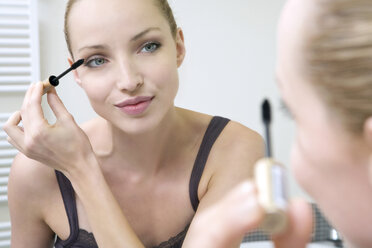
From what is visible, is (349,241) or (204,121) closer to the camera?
(349,241)

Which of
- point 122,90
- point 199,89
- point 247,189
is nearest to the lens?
point 247,189

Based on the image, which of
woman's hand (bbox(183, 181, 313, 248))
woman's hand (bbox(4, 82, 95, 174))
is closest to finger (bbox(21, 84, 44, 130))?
woman's hand (bbox(4, 82, 95, 174))

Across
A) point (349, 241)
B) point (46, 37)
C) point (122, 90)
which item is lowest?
point (349, 241)

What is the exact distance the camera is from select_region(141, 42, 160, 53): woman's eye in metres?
0.97

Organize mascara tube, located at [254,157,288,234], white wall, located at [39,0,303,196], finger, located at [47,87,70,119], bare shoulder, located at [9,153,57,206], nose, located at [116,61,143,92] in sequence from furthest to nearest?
white wall, located at [39,0,303,196] → bare shoulder, located at [9,153,57,206] → finger, located at [47,87,70,119] → nose, located at [116,61,143,92] → mascara tube, located at [254,157,288,234]

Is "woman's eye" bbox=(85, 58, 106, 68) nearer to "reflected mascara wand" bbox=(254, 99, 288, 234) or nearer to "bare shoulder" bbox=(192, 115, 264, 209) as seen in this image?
"bare shoulder" bbox=(192, 115, 264, 209)

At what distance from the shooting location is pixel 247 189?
18.4 inches

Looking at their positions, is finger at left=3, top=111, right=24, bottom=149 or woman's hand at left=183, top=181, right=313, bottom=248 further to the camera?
finger at left=3, top=111, right=24, bottom=149

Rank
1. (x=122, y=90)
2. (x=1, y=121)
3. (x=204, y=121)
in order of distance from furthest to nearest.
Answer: (x=1, y=121) → (x=204, y=121) → (x=122, y=90)

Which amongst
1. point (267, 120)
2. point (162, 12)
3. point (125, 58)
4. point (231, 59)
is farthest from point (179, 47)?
point (231, 59)

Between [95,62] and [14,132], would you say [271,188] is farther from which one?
[14,132]

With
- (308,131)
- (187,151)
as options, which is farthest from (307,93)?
(187,151)

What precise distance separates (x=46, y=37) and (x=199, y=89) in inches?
25.5

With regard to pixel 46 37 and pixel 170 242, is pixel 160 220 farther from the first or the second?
pixel 46 37
